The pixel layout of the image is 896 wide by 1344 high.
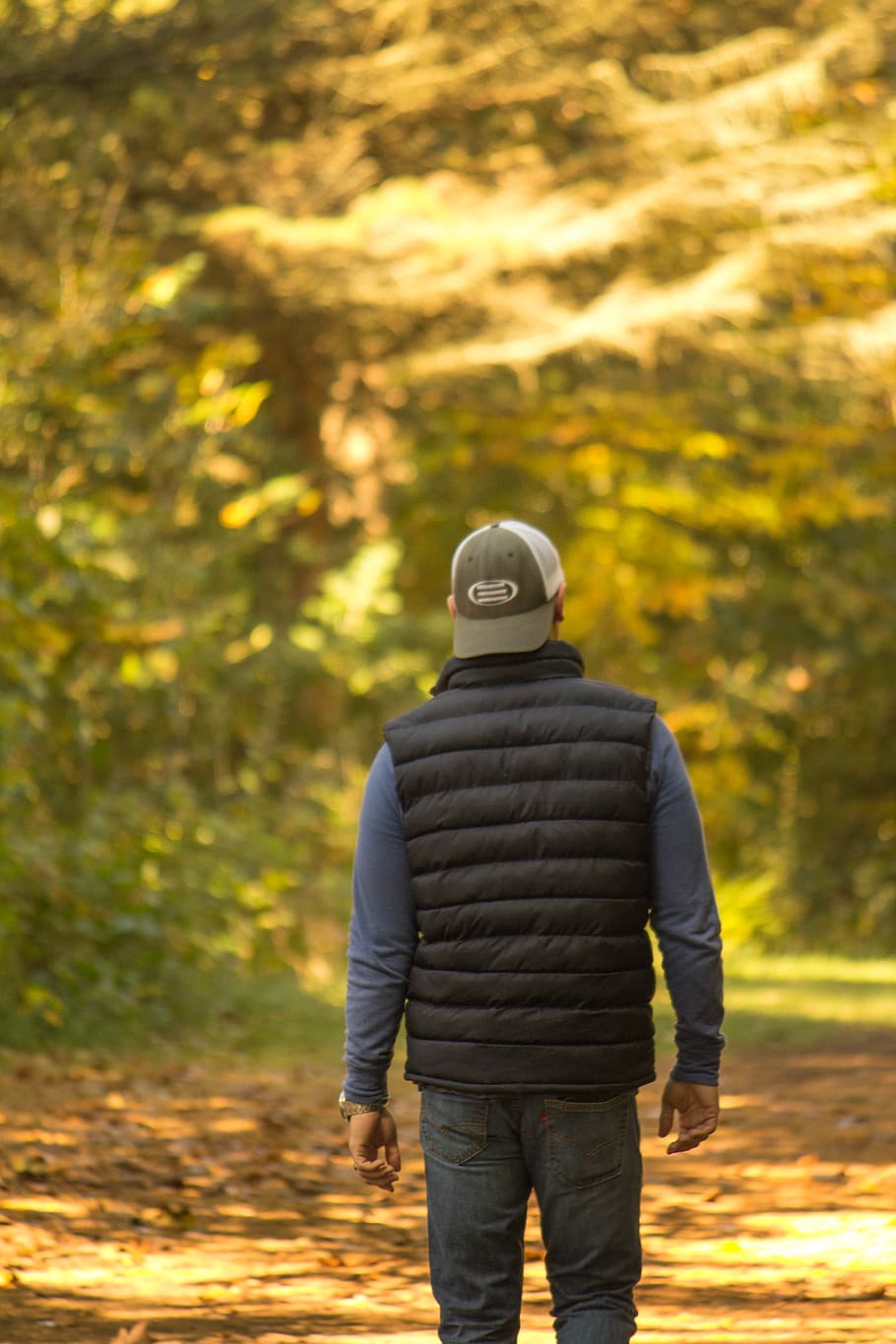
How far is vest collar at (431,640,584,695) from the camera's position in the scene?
3.51 m

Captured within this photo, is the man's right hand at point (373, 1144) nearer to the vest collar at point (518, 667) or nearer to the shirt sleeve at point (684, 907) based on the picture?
the shirt sleeve at point (684, 907)

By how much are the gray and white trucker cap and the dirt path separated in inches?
96.5

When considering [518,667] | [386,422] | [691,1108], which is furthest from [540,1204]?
[386,422]

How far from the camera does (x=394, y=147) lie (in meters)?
15.9

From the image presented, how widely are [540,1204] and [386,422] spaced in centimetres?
1474

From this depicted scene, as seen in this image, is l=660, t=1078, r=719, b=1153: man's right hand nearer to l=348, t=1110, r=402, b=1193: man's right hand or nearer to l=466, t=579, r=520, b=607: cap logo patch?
l=348, t=1110, r=402, b=1193: man's right hand

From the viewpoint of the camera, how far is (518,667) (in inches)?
138

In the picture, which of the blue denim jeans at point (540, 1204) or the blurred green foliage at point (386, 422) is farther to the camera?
the blurred green foliage at point (386, 422)

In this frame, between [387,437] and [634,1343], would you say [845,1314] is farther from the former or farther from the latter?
[387,437]

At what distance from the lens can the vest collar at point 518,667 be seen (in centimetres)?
351

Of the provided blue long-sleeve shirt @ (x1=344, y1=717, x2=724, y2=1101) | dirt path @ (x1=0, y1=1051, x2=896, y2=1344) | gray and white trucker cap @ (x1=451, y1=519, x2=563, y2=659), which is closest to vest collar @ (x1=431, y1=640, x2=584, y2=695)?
gray and white trucker cap @ (x1=451, y1=519, x2=563, y2=659)

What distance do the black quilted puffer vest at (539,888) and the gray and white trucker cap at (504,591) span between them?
4.5 inches

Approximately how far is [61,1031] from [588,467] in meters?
10.0

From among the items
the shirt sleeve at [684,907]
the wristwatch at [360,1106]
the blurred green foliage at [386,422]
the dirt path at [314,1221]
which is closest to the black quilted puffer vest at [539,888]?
the shirt sleeve at [684,907]
